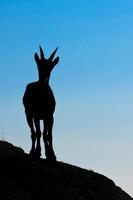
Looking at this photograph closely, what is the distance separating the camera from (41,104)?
19.7 metres

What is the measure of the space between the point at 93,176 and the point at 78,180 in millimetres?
1299

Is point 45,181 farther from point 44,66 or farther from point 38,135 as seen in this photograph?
point 44,66

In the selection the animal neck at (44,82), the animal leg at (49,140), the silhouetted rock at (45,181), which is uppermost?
the animal neck at (44,82)

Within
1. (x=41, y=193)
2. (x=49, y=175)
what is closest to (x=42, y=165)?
(x=49, y=175)

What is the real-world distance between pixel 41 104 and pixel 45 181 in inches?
103

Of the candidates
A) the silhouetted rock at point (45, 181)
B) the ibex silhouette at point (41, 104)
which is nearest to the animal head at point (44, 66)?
the ibex silhouette at point (41, 104)

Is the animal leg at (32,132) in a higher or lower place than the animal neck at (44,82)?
lower

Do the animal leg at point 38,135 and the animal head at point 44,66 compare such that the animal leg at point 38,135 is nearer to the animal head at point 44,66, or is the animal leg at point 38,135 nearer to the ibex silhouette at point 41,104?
the ibex silhouette at point 41,104

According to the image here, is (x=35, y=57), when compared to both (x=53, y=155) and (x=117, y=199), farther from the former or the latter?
(x=117, y=199)

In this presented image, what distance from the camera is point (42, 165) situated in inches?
758

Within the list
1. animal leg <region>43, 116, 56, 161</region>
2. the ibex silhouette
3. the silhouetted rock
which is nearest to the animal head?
the ibex silhouette

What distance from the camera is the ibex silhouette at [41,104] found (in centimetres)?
1933

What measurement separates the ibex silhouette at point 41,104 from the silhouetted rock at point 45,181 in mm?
485

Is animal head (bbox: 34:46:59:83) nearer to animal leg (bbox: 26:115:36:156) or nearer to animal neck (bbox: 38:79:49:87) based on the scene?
animal neck (bbox: 38:79:49:87)
